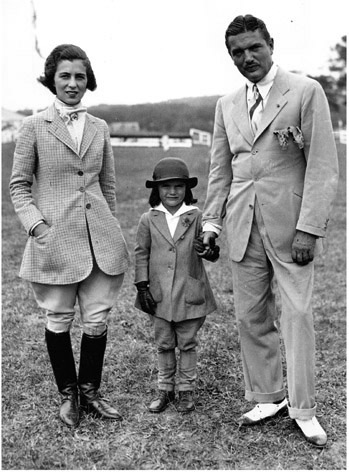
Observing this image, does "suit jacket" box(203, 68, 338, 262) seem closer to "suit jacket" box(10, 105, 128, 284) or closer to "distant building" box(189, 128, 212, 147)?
"suit jacket" box(10, 105, 128, 284)

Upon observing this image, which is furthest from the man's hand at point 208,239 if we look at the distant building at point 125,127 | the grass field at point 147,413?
the distant building at point 125,127

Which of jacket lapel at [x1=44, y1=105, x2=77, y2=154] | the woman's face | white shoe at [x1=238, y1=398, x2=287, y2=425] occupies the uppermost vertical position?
the woman's face

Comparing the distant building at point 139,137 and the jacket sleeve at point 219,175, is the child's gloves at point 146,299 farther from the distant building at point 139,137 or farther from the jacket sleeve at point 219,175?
the distant building at point 139,137

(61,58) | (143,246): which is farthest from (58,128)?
(143,246)

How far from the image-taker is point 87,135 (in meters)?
3.37

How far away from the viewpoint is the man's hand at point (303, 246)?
3.05 metres

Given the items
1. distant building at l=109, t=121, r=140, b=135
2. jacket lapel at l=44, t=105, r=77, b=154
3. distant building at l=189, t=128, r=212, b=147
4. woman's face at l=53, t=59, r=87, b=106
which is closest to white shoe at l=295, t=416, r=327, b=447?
jacket lapel at l=44, t=105, r=77, b=154

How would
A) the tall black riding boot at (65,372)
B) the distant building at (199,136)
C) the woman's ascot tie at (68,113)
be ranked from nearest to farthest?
the woman's ascot tie at (68,113) < the tall black riding boot at (65,372) < the distant building at (199,136)

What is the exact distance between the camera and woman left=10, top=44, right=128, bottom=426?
3262 mm

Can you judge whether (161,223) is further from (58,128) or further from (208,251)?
(58,128)

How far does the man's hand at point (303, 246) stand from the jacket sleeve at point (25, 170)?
1.40 m

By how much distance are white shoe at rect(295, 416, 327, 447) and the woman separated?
1081 mm

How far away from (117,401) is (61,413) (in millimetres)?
441

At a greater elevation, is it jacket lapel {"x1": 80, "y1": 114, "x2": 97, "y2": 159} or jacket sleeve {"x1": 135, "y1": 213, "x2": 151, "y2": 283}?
jacket lapel {"x1": 80, "y1": 114, "x2": 97, "y2": 159}
